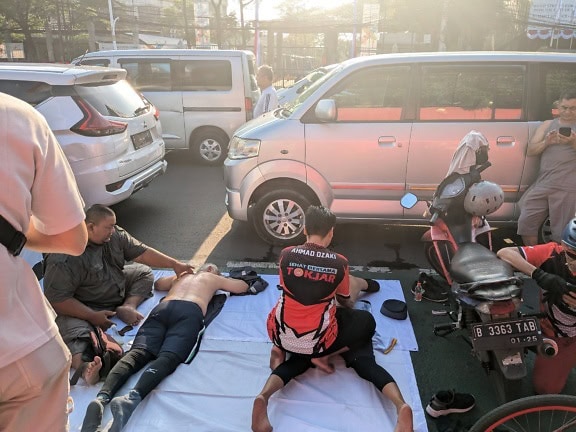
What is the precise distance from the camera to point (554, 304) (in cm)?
282

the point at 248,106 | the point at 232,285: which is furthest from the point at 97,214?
the point at 248,106

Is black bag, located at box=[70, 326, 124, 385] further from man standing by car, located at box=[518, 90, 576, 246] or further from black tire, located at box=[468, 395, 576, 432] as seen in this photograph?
man standing by car, located at box=[518, 90, 576, 246]

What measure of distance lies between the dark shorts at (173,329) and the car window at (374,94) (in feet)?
8.63

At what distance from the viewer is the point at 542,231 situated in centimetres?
495

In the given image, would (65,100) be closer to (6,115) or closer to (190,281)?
(190,281)

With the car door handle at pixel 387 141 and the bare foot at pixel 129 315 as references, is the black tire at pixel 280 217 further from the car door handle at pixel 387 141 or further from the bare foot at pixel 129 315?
the bare foot at pixel 129 315

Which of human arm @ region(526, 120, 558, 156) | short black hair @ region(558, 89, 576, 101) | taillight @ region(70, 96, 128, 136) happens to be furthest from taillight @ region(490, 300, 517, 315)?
taillight @ region(70, 96, 128, 136)

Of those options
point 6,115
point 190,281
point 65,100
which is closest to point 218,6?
point 65,100

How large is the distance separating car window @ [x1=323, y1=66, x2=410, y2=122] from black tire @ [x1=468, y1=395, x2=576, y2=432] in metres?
3.42

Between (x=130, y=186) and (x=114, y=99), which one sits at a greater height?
(x=114, y=99)

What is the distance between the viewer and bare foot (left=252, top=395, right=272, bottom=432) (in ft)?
8.52

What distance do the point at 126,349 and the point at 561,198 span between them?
402 centimetres

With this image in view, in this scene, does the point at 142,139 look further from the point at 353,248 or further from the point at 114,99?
the point at 353,248

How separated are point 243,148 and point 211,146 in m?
4.35
